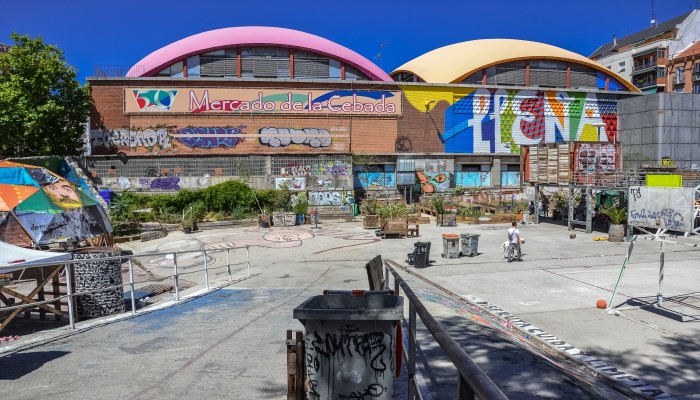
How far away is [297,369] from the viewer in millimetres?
4258

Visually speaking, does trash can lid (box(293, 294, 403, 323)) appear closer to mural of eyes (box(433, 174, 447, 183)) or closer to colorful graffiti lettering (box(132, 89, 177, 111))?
colorful graffiti lettering (box(132, 89, 177, 111))

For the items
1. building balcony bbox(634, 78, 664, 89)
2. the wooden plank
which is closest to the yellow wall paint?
the wooden plank

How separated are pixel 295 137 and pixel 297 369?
39.2 meters

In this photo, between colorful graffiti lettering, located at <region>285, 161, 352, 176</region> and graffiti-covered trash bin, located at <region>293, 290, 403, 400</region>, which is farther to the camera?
colorful graffiti lettering, located at <region>285, 161, 352, 176</region>

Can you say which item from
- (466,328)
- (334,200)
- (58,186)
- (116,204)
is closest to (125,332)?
(466,328)

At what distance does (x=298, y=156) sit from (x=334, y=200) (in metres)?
4.58

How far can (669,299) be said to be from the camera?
13.2 metres

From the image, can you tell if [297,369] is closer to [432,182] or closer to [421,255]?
[421,255]

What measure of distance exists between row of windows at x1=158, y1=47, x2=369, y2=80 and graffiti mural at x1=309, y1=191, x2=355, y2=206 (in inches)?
449

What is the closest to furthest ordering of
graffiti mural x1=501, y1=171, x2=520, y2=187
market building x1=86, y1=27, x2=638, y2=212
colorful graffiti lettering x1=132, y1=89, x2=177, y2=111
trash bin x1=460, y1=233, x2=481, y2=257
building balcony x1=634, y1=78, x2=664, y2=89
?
trash bin x1=460, y1=233, x2=481, y2=257
market building x1=86, y1=27, x2=638, y2=212
colorful graffiti lettering x1=132, y1=89, x2=177, y2=111
graffiti mural x1=501, y1=171, x2=520, y2=187
building balcony x1=634, y1=78, x2=664, y2=89

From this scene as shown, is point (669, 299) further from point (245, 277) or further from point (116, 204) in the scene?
point (116, 204)

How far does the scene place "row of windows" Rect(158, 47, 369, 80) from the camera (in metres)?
43.2

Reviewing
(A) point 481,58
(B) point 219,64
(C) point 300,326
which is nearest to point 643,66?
(A) point 481,58

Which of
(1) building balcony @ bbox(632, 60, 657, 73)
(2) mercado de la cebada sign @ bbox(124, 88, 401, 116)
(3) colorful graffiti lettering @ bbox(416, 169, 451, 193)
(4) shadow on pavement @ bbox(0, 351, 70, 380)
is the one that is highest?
(1) building balcony @ bbox(632, 60, 657, 73)
